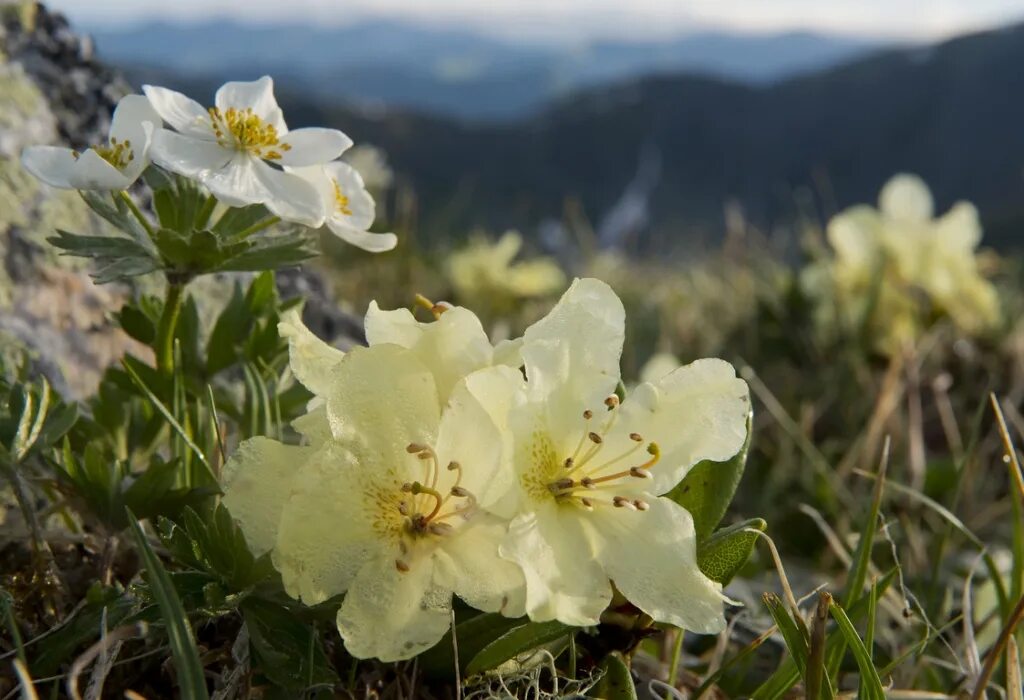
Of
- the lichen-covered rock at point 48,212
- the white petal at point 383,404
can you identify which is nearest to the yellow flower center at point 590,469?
the white petal at point 383,404

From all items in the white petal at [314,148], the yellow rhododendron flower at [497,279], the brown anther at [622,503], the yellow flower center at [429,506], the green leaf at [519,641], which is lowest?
the yellow rhododendron flower at [497,279]

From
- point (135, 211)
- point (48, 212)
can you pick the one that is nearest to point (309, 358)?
point (135, 211)

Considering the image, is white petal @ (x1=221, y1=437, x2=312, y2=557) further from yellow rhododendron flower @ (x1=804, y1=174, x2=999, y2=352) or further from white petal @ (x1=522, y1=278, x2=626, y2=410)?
yellow rhododendron flower @ (x1=804, y1=174, x2=999, y2=352)

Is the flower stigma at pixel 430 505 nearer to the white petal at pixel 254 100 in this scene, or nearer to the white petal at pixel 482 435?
the white petal at pixel 482 435

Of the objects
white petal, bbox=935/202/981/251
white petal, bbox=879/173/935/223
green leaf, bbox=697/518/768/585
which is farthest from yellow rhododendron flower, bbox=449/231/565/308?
green leaf, bbox=697/518/768/585

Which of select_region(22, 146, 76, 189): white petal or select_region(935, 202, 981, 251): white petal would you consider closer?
select_region(22, 146, 76, 189): white petal

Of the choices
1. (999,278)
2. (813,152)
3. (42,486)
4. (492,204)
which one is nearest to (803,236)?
(999,278)
